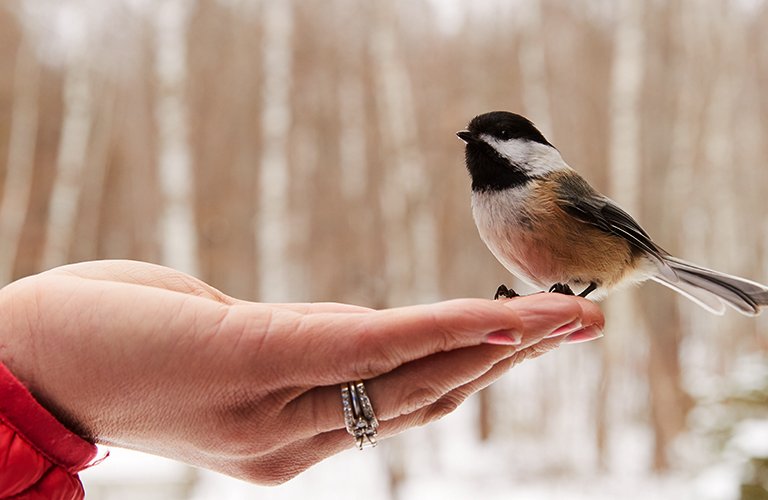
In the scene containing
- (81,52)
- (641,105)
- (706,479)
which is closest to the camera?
(706,479)

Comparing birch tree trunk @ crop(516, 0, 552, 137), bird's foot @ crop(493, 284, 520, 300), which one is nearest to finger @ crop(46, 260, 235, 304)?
bird's foot @ crop(493, 284, 520, 300)

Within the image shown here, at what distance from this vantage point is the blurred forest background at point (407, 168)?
2057 mm

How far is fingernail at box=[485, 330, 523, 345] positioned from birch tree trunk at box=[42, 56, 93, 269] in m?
2.07

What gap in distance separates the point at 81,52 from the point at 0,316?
198 cm

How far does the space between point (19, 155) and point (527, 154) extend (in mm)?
2073

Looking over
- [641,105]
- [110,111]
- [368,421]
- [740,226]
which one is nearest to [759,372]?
[641,105]

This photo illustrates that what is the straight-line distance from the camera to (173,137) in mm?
2312

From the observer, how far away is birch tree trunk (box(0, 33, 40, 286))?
2.30m

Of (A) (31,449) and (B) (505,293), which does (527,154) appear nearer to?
(B) (505,293)

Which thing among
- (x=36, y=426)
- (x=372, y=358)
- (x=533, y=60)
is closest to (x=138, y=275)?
(x=36, y=426)

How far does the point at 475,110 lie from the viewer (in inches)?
76.2

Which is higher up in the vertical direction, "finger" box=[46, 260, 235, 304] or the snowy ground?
"finger" box=[46, 260, 235, 304]

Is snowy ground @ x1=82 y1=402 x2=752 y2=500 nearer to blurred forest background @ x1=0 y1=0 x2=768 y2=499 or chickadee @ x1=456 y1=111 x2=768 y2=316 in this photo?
blurred forest background @ x1=0 y1=0 x2=768 y2=499

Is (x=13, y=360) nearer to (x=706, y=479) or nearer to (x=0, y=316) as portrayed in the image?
(x=0, y=316)
